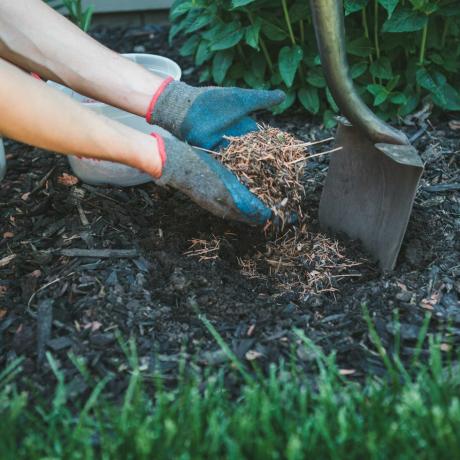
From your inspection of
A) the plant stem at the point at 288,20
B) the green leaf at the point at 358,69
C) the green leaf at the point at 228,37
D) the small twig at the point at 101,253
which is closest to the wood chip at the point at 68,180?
the small twig at the point at 101,253

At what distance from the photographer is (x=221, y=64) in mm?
3086

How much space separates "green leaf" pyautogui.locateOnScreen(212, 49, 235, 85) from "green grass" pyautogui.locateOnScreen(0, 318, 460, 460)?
159 centimetres

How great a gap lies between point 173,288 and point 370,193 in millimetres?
695

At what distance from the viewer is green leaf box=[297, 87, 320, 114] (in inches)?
118

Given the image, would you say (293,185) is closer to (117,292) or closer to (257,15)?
(117,292)

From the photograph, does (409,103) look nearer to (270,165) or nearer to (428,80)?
(428,80)

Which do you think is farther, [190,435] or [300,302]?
[300,302]

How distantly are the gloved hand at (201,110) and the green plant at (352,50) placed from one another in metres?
0.57

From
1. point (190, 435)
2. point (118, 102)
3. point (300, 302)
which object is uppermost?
point (118, 102)

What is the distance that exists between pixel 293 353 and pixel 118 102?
3.24 feet

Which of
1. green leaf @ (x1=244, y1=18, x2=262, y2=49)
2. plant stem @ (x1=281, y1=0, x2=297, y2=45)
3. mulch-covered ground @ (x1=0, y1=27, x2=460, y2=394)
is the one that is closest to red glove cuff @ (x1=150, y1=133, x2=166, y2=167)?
mulch-covered ground @ (x1=0, y1=27, x2=460, y2=394)

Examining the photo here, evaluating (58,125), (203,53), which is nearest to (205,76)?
(203,53)

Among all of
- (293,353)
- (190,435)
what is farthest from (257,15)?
(190,435)

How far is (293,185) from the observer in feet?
7.41
